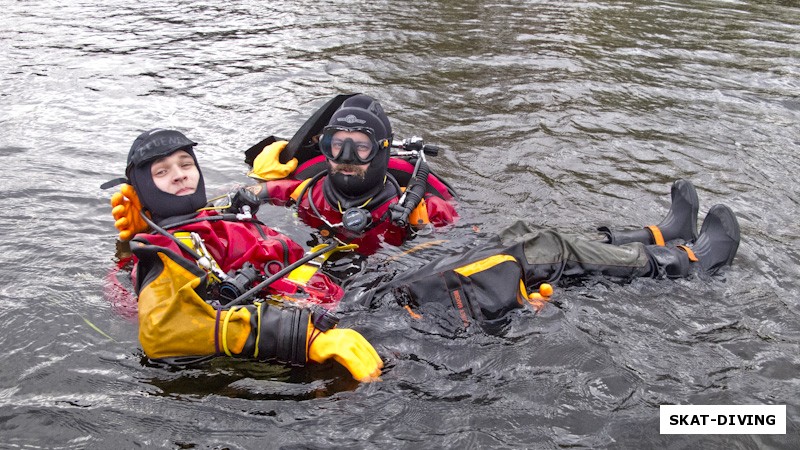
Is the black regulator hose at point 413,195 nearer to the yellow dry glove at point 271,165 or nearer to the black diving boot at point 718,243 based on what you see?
the yellow dry glove at point 271,165

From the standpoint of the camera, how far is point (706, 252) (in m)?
4.69

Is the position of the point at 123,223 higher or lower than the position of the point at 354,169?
lower

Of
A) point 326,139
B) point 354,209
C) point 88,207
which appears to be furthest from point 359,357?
point 88,207

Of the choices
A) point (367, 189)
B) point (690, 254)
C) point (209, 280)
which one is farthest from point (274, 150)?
point (690, 254)

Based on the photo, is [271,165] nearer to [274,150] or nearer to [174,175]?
A: [274,150]

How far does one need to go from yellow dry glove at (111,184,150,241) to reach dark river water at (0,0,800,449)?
554 mm

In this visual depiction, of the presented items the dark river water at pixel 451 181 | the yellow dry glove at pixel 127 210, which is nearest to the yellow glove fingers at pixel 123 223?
the yellow dry glove at pixel 127 210

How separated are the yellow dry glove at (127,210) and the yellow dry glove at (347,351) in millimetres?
1566

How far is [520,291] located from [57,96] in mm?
7140

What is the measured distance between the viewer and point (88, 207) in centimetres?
596

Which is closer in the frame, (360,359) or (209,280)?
(360,359)

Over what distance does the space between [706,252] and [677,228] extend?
1.50 feet

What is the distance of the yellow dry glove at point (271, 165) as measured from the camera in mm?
6004

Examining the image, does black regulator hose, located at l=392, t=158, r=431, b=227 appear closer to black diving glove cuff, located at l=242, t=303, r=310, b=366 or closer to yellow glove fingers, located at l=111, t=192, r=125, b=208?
black diving glove cuff, located at l=242, t=303, r=310, b=366
